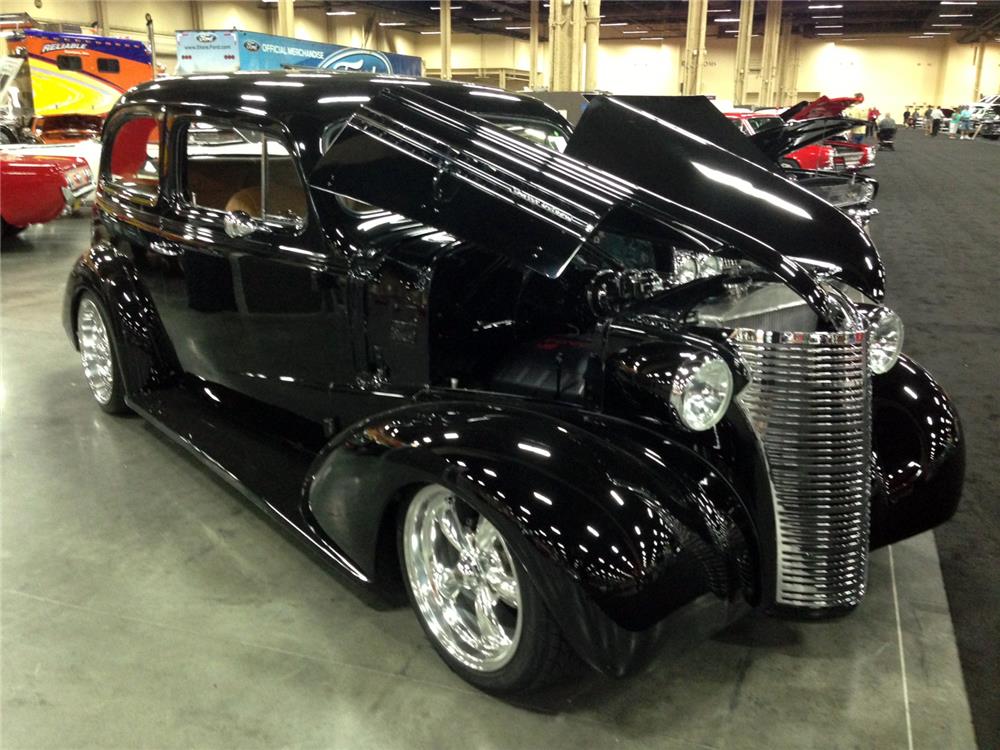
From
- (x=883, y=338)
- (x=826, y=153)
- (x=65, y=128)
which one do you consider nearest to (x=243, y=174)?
(x=883, y=338)

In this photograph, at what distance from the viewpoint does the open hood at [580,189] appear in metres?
2.09

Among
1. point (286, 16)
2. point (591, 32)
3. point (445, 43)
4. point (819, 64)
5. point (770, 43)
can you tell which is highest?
point (770, 43)

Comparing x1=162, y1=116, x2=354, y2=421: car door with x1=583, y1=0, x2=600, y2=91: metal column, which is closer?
x1=162, y1=116, x2=354, y2=421: car door

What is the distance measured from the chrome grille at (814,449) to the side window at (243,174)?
1624 mm

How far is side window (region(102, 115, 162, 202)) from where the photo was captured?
3804 mm

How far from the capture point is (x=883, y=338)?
247 centimetres

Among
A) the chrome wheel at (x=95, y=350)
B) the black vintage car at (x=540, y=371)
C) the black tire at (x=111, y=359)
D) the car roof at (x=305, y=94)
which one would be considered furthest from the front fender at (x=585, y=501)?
the chrome wheel at (x=95, y=350)

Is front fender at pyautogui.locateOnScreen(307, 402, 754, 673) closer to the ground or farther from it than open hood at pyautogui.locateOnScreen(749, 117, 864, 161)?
closer to the ground

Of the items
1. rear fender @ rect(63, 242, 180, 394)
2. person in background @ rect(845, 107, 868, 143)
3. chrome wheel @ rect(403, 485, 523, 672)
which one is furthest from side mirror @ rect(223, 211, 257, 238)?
person in background @ rect(845, 107, 868, 143)

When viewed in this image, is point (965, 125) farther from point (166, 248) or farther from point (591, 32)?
point (166, 248)

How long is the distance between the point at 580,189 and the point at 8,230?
9266 mm

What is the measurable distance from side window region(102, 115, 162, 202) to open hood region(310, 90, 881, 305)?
174 centimetres

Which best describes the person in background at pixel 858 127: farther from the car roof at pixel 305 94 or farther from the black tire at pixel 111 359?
the black tire at pixel 111 359

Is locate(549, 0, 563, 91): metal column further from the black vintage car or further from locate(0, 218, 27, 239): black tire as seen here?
the black vintage car
